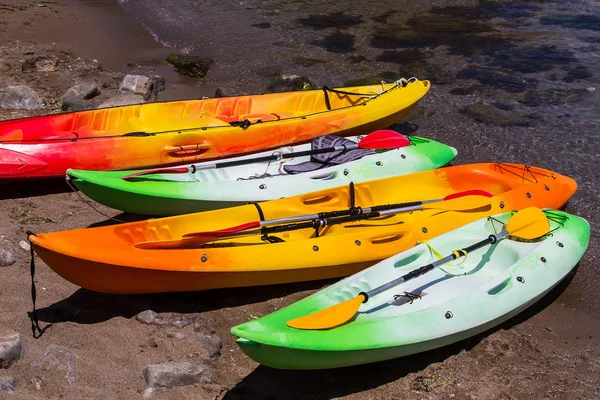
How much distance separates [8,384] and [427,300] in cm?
295

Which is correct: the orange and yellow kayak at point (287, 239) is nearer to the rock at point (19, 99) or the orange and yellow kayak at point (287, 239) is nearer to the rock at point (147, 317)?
the rock at point (147, 317)

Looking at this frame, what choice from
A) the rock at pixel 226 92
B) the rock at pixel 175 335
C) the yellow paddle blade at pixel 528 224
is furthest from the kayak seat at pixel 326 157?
the rock at pixel 226 92

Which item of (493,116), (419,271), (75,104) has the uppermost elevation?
(419,271)

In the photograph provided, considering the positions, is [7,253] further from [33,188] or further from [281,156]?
[281,156]

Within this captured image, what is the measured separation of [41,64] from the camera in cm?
978

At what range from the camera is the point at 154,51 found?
1123 centimetres

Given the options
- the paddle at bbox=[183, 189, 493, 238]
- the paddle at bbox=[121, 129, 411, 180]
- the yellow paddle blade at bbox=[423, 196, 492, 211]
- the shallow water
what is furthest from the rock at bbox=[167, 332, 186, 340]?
the shallow water

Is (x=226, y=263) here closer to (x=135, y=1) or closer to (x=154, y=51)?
(x=154, y=51)

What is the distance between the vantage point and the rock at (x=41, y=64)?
9.63 m

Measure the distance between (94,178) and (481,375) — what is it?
3602mm

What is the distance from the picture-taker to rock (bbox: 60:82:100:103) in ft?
28.3

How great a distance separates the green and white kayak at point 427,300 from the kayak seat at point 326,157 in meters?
1.74

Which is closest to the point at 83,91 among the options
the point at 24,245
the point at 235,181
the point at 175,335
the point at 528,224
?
the point at 235,181

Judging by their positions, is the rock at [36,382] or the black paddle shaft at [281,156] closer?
the rock at [36,382]
